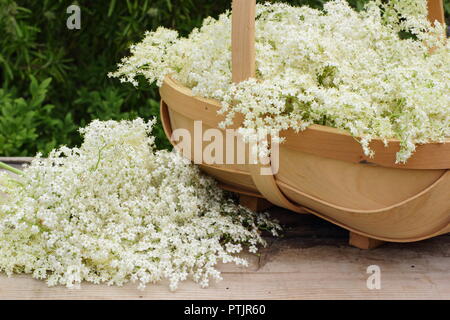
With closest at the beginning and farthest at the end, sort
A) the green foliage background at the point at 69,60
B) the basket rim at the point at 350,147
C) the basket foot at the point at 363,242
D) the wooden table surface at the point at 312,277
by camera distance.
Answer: the basket rim at the point at 350,147
the wooden table surface at the point at 312,277
the basket foot at the point at 363,242
the green foliage background at the point at 69,60

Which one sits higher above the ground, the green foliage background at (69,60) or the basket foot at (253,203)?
the green foliage background at (69,60)

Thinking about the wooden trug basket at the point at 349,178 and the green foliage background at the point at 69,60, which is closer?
the wooden trug basket at the point at 349,178

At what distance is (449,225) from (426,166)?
201 millimetres

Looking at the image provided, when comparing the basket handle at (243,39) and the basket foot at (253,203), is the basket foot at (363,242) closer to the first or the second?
the basket foot at (253,203)

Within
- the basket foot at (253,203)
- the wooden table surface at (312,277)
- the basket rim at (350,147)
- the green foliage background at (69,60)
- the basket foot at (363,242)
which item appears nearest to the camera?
the basket rim at (350,147)

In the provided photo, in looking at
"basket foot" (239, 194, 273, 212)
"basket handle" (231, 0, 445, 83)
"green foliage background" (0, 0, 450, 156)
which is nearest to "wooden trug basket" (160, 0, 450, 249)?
"basket handle" (231, 0, 445, 83)

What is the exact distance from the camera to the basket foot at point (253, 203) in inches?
69.8

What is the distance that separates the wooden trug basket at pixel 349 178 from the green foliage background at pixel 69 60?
44.6 inches

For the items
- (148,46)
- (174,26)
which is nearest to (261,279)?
(148,46)

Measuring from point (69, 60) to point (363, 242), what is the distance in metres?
1.71

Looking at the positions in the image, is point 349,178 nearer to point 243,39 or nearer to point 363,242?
point 363,242

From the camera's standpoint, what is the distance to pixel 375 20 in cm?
168

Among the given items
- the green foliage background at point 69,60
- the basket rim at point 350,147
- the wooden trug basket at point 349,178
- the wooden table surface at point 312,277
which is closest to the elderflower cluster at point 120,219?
the wooden table surface at point 312,277

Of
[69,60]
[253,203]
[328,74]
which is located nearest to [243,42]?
[328,74]
